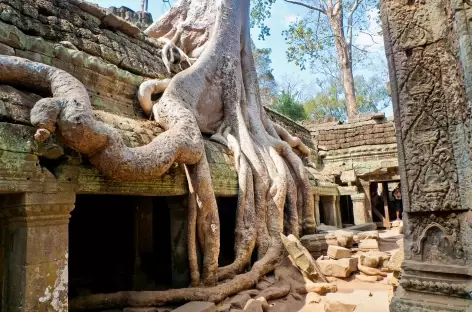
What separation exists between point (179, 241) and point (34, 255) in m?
2.01

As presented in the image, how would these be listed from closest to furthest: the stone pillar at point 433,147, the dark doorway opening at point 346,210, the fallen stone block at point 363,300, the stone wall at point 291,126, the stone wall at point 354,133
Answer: the stone pillar at point 433,147
the fallen stone block at point 363,300
the stone wall at point 291,126
the stone wall at point 354,133
the dark doorway opening at point 346,210

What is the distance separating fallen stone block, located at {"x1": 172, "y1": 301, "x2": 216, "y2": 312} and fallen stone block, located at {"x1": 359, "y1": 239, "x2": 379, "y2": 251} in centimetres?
360

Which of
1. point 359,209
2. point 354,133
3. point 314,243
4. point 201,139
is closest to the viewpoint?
point 201,139

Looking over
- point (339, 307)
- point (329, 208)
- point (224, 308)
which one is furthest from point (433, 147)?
point (329, 208)

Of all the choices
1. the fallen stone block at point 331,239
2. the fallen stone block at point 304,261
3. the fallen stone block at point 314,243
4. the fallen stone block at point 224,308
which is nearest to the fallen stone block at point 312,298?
the fallen stone block at point 304,261

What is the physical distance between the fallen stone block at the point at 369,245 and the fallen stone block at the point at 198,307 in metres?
3.60

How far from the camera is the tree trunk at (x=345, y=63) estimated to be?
15414 mm

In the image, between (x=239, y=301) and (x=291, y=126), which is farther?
(x=291, y=126)

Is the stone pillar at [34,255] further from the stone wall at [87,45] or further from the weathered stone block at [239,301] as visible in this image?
the weathered stone block at [239,301]

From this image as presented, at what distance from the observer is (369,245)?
6.26 metres

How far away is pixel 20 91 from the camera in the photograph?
9.94ft

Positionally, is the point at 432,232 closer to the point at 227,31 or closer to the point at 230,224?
the point at 230,224

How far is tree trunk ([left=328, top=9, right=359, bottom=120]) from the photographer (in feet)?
50.6

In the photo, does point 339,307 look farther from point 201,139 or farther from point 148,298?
point 201,139
